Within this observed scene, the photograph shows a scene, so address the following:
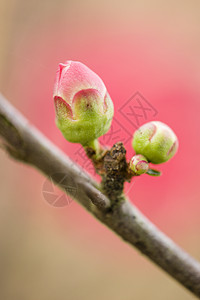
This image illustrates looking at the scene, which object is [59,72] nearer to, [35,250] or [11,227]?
[11,227]

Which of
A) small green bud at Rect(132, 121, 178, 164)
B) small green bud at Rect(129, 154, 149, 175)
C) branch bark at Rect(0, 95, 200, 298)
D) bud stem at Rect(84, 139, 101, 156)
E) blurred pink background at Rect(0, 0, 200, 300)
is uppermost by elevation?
small green bud at Rect(132, 121, 178, 164)

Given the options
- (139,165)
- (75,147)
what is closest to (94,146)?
(139,165)

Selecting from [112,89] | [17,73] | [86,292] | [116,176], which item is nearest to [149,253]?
[116,176]

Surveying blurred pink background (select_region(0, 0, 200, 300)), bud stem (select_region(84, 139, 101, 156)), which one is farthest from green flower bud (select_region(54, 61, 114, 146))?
blurred pink background (select_region(0, 0, 200, 300))

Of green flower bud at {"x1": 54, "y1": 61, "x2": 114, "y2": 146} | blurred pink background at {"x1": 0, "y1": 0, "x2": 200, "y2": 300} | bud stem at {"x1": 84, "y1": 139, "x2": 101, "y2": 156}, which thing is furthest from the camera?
blurred pink background at {"x1": 0, "y1": 0, "x2": 200, "y2": 300}

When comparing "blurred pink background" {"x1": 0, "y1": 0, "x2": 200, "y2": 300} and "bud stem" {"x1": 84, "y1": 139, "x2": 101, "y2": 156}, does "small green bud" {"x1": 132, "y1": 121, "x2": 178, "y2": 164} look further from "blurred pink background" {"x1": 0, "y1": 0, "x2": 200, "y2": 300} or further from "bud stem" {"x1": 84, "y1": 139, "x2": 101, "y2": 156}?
"blurred pink background" {"x1": 0, "y1": 0, "x2": 200, "y2": 300}
